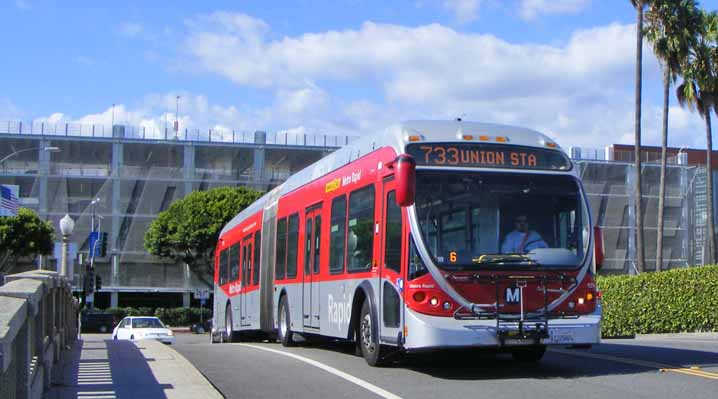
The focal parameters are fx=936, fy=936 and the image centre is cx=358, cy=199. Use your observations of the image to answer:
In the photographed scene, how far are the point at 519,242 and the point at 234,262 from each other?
15.9m

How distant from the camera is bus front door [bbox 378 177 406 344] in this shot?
457 inches

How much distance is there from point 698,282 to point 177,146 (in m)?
45.2

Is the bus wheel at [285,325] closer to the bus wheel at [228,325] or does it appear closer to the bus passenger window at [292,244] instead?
the bus passenger window at [292,244]

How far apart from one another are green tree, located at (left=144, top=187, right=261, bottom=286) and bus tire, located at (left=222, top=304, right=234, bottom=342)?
1225 inches

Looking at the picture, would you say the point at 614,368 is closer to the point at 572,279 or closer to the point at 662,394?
the point at 572,279

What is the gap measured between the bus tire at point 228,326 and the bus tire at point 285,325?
807cm

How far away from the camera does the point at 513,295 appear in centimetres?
1130

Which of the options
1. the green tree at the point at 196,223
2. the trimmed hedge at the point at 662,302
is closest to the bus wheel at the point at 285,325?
the trimmed hedge at the point at 662,302

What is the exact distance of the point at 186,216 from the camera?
59.8 meters

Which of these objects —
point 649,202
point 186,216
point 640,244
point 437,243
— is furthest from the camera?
point 649,202

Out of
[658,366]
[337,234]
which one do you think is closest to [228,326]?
[337,234]

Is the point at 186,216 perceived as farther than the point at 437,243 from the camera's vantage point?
Yes

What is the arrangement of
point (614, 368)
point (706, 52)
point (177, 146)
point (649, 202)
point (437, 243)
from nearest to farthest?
point (437, 243)
point (614, 368)
point (706, 52)
point (177, 146)
point (649, 202)

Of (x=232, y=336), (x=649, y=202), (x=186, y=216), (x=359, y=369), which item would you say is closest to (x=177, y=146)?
(x=186, y=216)
